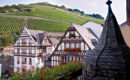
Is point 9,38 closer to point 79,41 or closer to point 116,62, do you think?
point 79,41

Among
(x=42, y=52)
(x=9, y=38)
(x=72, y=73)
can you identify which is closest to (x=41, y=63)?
(x=42, y=52)

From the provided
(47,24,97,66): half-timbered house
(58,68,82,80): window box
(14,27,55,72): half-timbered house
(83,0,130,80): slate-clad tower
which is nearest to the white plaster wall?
(47,24,97,66): half-timbered house

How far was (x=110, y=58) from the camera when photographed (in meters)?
3.12

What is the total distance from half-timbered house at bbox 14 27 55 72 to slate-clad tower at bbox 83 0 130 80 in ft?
58.2

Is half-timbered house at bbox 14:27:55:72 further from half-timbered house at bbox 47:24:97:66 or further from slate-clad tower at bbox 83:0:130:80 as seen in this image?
slate-clad tower at bbox 83:0:130:80

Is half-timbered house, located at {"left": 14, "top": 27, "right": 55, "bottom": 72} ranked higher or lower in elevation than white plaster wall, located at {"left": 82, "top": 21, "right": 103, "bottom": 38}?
lower

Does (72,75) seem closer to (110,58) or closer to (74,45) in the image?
(110,58)

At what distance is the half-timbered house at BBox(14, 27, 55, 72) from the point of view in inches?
816

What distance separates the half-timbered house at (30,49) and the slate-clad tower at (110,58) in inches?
698

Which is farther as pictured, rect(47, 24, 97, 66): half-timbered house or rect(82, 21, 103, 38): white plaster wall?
rect(82, 21, 103, 38): white plaster wall

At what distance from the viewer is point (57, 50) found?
16.8 metres

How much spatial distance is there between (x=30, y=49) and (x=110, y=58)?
61.9 feet

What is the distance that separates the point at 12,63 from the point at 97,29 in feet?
50.6

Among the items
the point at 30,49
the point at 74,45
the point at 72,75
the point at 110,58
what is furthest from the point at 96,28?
the point at 110,58
